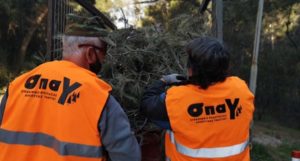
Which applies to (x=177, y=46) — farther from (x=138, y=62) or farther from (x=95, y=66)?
(x=95, y=66)

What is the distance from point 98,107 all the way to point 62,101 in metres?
0.17

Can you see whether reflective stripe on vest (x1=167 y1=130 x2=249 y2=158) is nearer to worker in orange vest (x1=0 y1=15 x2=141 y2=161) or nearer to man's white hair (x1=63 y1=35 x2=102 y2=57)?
worker in orange vest (x1=0 y1=15 x2=141 y2=161)

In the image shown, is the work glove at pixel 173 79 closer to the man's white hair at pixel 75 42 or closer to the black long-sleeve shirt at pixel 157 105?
the black long-sleeve shirt at pixel 157 105

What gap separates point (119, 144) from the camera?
2.12 m

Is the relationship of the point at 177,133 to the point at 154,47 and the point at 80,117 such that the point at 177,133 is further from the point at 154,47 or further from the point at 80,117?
the point at 154,47

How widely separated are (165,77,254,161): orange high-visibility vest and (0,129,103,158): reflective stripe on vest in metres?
0.56

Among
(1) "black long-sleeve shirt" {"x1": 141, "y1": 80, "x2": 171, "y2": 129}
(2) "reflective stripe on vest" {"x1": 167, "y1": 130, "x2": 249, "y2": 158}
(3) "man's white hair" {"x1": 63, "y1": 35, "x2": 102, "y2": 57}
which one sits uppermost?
(3) "man's white hair" {"x1": 63, "y1": 35, "x2": 102, "y2": 57}

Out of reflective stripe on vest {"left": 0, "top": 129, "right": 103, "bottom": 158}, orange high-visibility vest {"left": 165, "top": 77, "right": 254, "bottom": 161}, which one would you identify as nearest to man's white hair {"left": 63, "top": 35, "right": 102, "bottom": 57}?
reflective stripe on vest {"left": 0, "top": 129, "right": 103, "bottom": 158}

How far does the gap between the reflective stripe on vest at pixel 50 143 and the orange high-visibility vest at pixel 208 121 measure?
1.83 feet

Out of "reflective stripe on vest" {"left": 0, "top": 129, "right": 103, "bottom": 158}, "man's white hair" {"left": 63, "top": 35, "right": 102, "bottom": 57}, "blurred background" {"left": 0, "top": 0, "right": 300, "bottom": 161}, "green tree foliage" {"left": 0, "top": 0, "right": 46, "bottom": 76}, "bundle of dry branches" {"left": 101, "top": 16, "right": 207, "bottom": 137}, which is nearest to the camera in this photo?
"reflective stripe on vest" {"left": 0, "top": 129, "right": 103, "bottom": 158}

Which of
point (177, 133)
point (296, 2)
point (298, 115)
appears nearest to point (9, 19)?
point (296, 2)

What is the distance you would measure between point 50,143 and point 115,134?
0.30 m

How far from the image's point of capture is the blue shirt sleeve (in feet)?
6.88

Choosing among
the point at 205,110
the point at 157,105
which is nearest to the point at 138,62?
the point at 157,105
